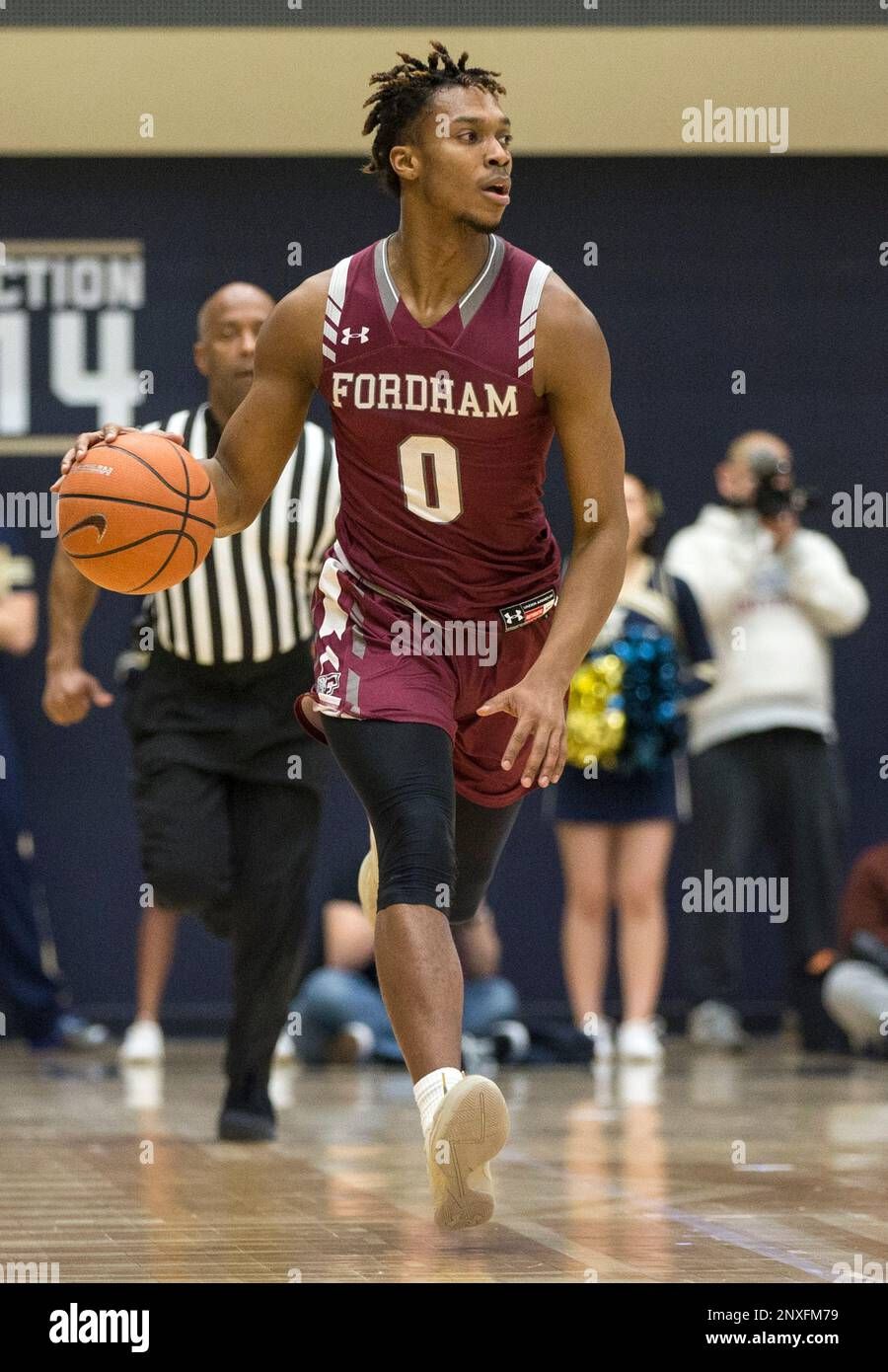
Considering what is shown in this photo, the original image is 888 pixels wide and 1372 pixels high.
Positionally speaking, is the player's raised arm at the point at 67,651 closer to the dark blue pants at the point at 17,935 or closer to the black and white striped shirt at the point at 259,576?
the black and white striped shirt at the point at 259,576

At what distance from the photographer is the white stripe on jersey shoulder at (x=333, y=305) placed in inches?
168

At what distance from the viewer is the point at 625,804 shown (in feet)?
28.8

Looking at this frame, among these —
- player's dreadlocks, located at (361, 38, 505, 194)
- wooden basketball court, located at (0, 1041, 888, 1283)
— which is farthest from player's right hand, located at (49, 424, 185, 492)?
wooden basketball court, located at (0, 1041, 888, 1283)

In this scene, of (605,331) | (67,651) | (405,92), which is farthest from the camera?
(605,331)

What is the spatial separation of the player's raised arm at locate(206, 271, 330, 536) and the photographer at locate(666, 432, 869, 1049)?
4.96 meters

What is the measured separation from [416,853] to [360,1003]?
4.74 metres

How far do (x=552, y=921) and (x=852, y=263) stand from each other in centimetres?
336

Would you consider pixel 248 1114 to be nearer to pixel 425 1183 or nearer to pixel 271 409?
pixel 425 1183

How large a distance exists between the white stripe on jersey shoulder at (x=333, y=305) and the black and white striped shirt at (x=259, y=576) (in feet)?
5.88

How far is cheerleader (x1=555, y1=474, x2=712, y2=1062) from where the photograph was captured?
28.5 ft

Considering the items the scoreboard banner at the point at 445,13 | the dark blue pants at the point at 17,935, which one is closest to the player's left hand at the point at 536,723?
the scoreboard banner at the point at 445,13

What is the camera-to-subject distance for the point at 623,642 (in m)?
8.88

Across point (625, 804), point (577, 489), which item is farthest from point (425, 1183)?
point (625, 804)

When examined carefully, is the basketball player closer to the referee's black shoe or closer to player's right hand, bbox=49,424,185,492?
player's right hand, bbox=49,424,185,492
